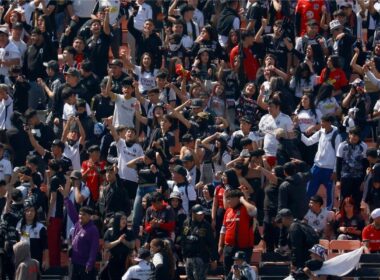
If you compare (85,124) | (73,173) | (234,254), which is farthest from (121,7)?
(234,254)

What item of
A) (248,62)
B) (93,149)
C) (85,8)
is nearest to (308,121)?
(248,62)

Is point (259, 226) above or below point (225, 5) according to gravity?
below

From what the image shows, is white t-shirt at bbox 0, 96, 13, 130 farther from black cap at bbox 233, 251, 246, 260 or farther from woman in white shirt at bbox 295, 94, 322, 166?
black cap at bbox 233, 251, 246, 260

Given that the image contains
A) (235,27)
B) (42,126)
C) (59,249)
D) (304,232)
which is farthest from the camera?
(235,27)

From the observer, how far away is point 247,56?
31.5 m

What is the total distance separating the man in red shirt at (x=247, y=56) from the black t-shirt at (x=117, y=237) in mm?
5858

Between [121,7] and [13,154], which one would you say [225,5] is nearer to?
[121,7]

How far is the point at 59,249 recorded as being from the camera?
2758 cm

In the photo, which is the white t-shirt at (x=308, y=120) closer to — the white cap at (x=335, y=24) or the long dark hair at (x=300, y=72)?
the long dark hair at (x=300, y=72)

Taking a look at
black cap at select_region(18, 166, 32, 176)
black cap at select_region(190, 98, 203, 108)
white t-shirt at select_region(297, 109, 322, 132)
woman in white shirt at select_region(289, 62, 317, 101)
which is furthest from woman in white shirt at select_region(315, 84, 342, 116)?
black cap at select_region(18, 166, 32, 176)

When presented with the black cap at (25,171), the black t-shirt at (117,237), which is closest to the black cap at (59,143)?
the black cap at (25,171)

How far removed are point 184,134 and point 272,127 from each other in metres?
1.54

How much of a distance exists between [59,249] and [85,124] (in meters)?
2.82

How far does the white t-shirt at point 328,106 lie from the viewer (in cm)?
2967
